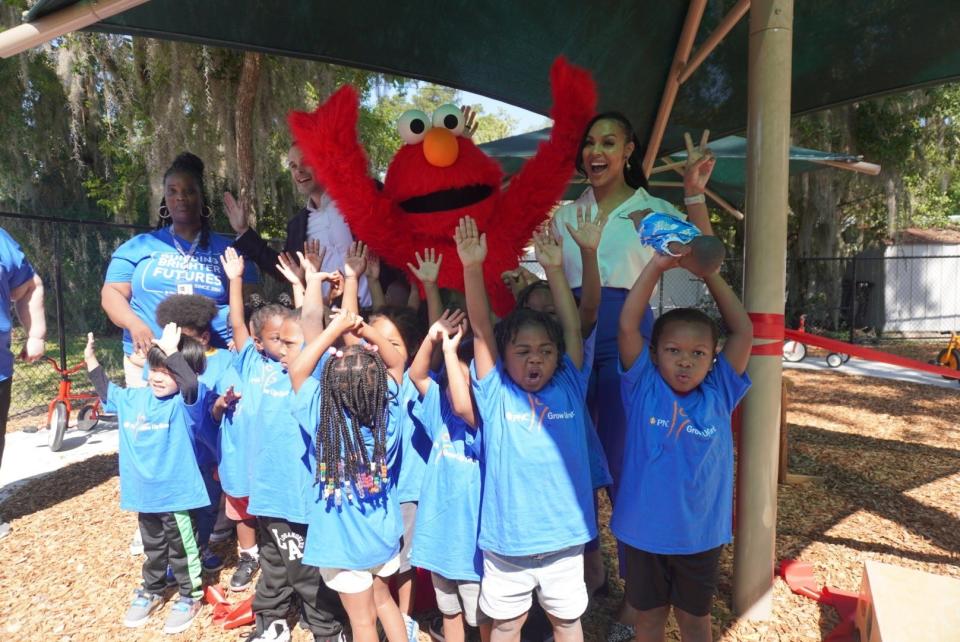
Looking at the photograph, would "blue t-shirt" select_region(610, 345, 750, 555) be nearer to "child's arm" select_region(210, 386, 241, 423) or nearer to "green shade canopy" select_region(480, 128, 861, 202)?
"child's arm" select_region(210, 386, 241, 423)

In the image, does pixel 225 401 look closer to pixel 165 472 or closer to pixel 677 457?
pixel 165 472

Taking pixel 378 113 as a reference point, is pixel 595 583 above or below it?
below

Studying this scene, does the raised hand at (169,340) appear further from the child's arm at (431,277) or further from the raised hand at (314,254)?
the child's arm at (431,277)

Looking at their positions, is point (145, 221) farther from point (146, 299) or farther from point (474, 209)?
point (474, 209)

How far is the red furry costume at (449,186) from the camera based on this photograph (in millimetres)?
2506

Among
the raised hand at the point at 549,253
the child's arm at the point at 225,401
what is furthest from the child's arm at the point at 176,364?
the raised hand at the point at 549,253

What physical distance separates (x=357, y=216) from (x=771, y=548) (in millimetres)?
2254

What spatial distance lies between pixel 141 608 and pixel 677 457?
8.18 feet

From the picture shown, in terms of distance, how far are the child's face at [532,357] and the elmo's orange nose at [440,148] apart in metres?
0.91

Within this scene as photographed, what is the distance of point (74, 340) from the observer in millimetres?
12984

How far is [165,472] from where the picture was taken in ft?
8.57

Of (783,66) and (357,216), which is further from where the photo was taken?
(357,216)

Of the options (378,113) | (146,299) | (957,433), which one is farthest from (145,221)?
(957,433)

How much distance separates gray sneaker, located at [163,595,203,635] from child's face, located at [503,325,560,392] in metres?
1.92
